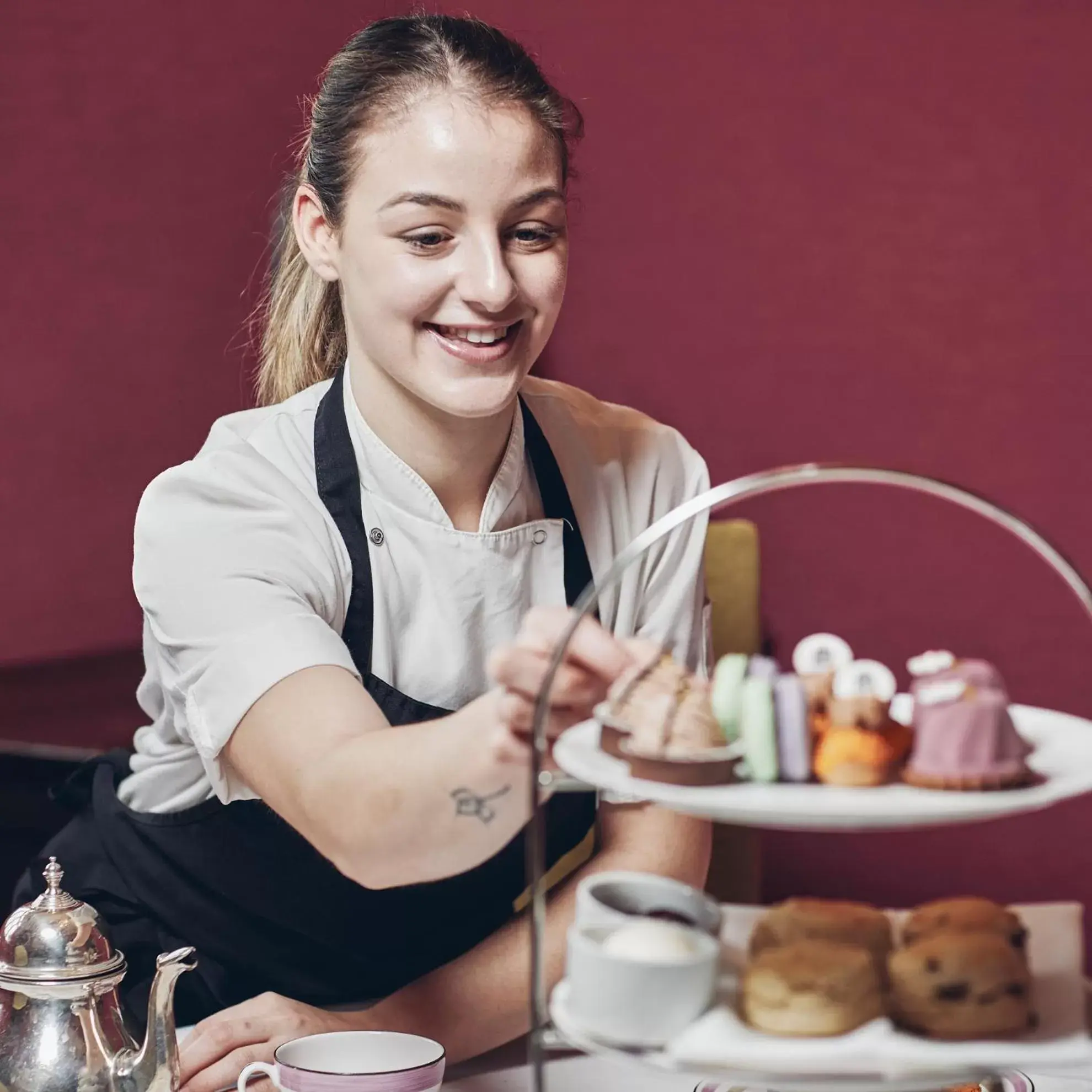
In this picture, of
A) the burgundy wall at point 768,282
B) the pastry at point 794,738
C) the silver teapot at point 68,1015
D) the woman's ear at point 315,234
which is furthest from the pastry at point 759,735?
the burgundy wall at point 768,282

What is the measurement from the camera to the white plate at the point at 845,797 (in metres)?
0.70

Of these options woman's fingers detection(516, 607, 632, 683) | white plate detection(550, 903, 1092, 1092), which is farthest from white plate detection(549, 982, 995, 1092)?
woman's fingers detection(516, 607, 632, 683)

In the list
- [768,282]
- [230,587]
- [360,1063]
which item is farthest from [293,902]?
[768,282]

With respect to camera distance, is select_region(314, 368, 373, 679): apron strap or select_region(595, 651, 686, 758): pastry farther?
select_region(314, 368, 373, 679): apron strap

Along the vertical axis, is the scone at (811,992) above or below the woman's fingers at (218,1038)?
above

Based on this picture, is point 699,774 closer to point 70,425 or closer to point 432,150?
point 432,150

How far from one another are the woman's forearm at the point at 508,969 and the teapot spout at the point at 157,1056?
0.30 m

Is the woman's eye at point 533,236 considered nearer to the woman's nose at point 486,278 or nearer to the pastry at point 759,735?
the woman's nose at point 486,278

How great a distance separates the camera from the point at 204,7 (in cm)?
287

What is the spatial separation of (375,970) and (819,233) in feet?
5.78

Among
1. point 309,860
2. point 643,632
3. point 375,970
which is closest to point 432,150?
point 643,632

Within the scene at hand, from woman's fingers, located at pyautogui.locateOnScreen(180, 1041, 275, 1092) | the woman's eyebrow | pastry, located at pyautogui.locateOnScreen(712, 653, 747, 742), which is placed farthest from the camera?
the woman's eyebrow

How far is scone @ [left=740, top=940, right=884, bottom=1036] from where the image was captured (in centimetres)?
74

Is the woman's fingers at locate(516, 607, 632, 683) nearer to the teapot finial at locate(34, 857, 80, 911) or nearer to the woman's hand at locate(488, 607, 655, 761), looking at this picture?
the woman's hand at locate(488, 607, 655, 761)
